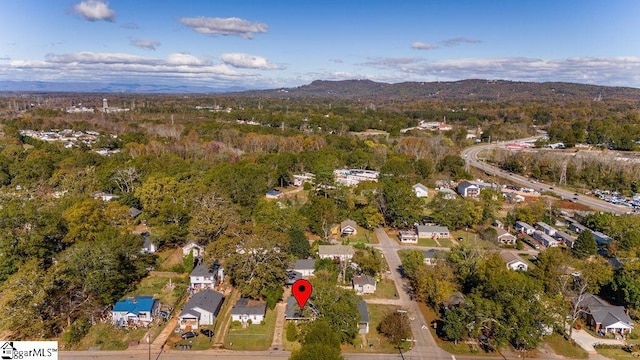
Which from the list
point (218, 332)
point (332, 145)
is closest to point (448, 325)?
point (218, 332)

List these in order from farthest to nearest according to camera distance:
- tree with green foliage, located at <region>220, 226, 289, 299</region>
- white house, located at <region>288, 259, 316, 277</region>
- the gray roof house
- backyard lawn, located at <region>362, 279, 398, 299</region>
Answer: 1. white house, located at <region>288, 259, 316, 277</region>
2. backyard lawn, located at <region>362, 279, 398, 299</region>
3. tree with green foliage, located at <region>220, 226, 289, 299</region>
4. the gray roof house

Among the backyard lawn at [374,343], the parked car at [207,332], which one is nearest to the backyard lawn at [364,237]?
the backyard lawn at [374,343]

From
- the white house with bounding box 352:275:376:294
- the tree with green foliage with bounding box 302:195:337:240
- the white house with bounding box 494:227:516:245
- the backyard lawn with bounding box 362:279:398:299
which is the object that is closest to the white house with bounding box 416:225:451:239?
the white house with bounding box 494:227:516:245

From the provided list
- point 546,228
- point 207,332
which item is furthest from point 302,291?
point 546,228

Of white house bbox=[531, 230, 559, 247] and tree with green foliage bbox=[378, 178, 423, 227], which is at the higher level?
tree with green foliage bbox=[378, 178, 423, 227]

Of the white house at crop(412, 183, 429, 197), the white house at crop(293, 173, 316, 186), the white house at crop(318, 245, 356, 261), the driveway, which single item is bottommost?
the driveway

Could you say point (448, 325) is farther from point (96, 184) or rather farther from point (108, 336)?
point (96, 184)

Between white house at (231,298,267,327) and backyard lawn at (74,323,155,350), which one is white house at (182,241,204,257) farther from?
white house at (231,298,267,327)

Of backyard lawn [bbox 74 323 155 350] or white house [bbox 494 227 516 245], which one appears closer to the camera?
backyard lawn [bbox 74 323 155 350]
